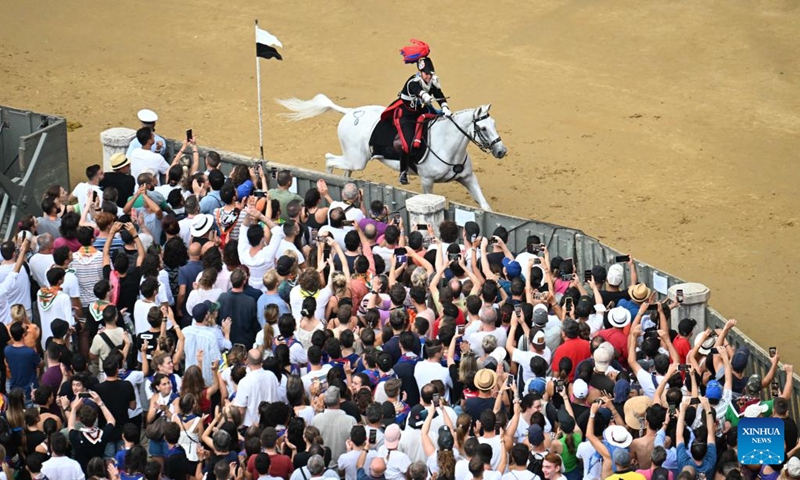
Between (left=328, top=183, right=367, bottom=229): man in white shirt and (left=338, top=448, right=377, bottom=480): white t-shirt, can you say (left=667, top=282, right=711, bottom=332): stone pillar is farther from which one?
(left=338, top=448, right=377, bottom=480): white t-shirt

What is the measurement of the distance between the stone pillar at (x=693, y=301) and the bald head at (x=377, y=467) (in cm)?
542

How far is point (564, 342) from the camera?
16875 mm

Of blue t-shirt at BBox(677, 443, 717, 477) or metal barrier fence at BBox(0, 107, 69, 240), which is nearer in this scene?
blue t-shirt at BBox(677, 443, 717, 477)

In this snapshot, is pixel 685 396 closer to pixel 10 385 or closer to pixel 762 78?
pixel 10 385

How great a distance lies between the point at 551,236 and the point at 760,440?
666cm

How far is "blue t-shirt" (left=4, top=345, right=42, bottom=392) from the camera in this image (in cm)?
1673

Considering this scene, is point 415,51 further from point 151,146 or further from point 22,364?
point 22,364

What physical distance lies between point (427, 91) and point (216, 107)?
270 inches

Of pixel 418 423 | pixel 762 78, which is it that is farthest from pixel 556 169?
pixel 418 423

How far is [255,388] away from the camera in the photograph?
15812 millimetres

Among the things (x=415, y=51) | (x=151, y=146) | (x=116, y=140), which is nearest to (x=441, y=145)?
(x=415, y=51)

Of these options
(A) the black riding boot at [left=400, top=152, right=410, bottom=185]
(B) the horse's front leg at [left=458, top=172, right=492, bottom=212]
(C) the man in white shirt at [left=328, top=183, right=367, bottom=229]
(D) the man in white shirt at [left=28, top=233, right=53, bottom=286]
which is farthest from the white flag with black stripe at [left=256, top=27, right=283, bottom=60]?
(D) the man in white shirt at [left=28, top=233, right=53, bottom=286]

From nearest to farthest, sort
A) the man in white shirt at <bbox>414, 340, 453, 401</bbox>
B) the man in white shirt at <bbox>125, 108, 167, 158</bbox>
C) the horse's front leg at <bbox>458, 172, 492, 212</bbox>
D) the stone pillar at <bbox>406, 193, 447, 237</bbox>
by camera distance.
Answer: the man in white shirt at <bbox>414, 340, 453, 401</bbox>
the stone pillar at <bbox>406, 193, 447, 237</bbox>
the man in white shirt at <bbox>125, 108, 167, 158</bbox>
the horse's front leg at <bbox>458, 172, 492, 212</bbox>

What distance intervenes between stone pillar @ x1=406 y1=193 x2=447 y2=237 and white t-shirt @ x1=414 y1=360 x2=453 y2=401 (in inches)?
197
